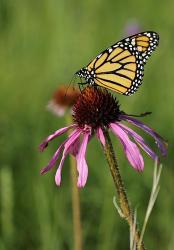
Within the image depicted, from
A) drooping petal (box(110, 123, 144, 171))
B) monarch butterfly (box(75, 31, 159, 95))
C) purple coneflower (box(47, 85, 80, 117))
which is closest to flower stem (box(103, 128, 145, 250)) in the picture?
drooping petal (box(110, 123, 144, 171))

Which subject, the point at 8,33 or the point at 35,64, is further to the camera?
the point at 35,64

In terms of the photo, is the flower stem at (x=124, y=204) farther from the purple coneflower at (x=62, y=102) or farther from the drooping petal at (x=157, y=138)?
the purple coneflower at (x=62, y=102)

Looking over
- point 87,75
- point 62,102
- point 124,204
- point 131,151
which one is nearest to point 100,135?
point 131,151

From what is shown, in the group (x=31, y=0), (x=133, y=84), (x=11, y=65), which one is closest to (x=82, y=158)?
(x=133, y=84)

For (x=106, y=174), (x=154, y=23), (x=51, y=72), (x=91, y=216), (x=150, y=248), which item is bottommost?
(x=150, y=248)

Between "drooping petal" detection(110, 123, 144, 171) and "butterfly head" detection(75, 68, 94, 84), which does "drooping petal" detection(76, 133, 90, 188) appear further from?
"butterfly head" detection(75, 68, 94, 84)

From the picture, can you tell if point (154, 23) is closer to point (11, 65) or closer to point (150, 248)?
point (11, 65)

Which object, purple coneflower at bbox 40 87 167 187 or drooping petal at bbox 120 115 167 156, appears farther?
drooping petal at bbox 120 115 167 156
